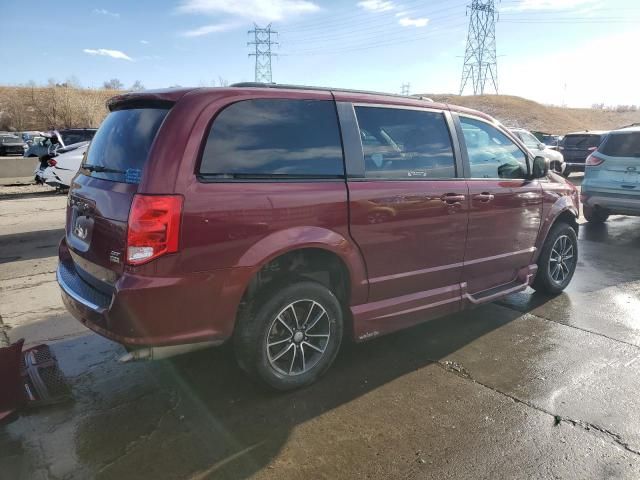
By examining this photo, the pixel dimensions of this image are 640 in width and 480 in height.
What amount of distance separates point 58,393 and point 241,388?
1.19m

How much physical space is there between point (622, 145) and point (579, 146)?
1115 centimetres

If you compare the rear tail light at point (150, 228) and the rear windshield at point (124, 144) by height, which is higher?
the rear windshield at point (124, 144)

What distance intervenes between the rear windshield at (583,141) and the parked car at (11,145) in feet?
101

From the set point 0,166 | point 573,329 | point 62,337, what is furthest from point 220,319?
point 0,166

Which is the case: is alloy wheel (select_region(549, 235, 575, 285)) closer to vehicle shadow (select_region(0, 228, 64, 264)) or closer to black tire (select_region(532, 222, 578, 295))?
black tire (select_region(532, 222, 578, 295))

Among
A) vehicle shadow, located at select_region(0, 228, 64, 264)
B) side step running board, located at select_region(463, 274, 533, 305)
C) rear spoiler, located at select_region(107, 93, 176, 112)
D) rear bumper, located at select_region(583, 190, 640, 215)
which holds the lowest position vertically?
vehicle shadow, located at select_region(0, 228, 64, 264)

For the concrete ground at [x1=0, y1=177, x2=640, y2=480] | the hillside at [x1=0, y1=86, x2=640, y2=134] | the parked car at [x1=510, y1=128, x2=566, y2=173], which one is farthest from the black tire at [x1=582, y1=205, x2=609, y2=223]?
the hillside at [x1=0, y1=86, x2=640, y2=134]

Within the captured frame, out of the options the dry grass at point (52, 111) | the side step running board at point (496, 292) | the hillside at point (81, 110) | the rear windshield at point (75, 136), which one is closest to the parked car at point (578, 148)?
the side step running board at point (496, 292)

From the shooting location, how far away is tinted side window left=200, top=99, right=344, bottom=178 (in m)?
2.96

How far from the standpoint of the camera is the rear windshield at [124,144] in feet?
9.64

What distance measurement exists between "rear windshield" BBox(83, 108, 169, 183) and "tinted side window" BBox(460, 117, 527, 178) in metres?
2.59

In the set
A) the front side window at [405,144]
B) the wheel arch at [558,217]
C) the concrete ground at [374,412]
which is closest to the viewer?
the concrete ground at [374,412]

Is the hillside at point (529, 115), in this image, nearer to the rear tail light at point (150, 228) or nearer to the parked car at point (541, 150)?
the parked car at point (541, 150)

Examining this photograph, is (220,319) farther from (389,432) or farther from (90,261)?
(389,432)
